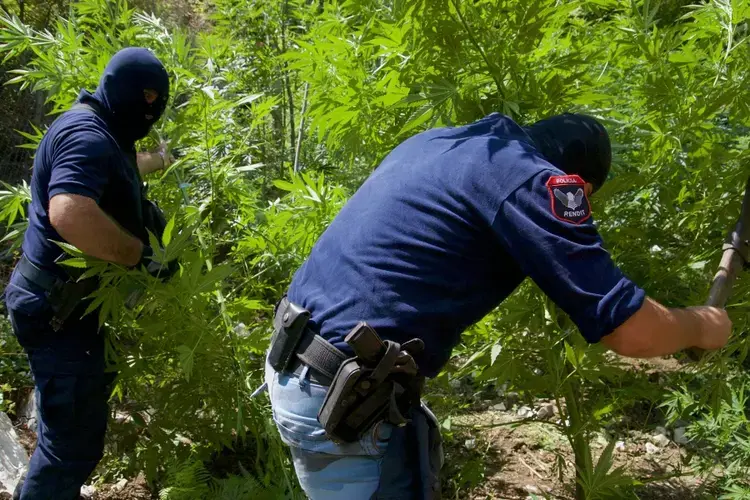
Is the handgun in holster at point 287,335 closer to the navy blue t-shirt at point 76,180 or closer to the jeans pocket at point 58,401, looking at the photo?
the navy blue t-shirt at point 76,180

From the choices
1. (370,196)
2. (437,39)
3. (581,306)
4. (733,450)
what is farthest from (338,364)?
(733,450)

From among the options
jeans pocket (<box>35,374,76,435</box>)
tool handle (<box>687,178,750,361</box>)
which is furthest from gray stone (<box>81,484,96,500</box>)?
tool handle (<box>687,178,750,361</box>)

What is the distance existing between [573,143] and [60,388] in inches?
84.6

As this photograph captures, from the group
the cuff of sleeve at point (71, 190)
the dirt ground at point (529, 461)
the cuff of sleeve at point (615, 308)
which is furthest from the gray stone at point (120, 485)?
the cuff of sleeve at point (615, 308)

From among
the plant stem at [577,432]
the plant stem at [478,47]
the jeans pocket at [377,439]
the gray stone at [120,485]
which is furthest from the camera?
the gray stone at [120,485]

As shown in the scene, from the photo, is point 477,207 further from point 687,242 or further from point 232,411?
point 232,411

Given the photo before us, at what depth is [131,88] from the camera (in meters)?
2.70

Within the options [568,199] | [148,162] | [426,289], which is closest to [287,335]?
[426,289]

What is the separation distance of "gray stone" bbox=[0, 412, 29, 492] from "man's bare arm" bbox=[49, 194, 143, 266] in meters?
1.62

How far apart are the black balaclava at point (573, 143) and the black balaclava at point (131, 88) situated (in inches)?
62.3

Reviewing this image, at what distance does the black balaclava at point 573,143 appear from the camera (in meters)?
1.80

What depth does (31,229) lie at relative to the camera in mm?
2762

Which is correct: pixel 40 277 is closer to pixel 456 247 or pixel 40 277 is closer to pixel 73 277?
pixel 73 277

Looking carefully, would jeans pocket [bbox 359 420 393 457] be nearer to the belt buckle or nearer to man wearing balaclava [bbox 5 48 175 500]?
man wearing balaclava [bbox 5 48 175 500]
